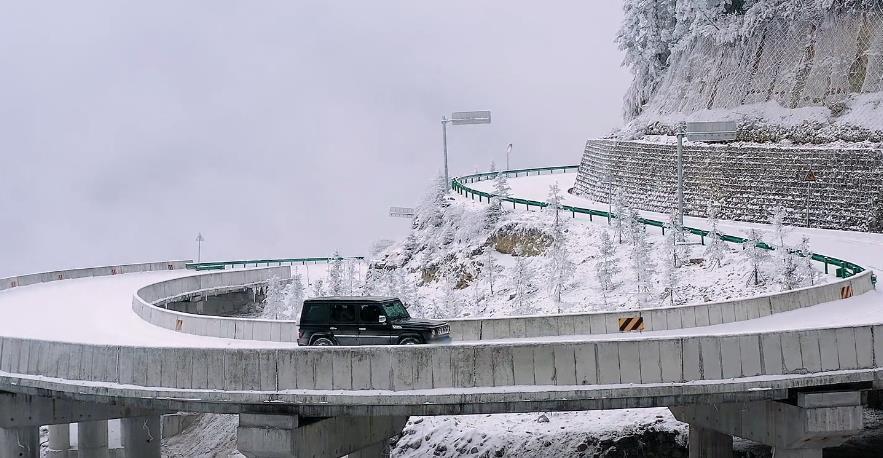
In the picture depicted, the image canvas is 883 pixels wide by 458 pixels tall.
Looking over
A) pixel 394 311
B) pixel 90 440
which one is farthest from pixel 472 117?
pixel 394 311

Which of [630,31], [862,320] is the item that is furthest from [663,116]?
[862,320]

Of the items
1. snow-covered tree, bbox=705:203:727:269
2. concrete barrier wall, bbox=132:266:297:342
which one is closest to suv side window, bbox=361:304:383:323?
concrete barrier wall, bbox=132:266:297:342

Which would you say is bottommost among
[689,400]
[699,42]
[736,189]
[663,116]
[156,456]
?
[156,456]

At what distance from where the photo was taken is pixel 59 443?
55031 mm

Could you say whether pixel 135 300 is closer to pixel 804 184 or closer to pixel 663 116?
pixel 804 184

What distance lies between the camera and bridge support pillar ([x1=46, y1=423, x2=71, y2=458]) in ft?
180

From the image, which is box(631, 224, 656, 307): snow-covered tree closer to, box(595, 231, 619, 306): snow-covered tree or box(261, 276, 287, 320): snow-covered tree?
box(595, 231, 619, 306): snow-covered tree

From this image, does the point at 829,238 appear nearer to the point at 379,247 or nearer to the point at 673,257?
the point at 673,257

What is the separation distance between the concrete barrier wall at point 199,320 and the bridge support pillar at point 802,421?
11.9 m

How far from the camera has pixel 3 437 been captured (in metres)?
31.0

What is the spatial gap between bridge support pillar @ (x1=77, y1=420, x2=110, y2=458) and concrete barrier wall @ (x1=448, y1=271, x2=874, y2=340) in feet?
74.5

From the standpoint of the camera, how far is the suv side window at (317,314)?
2761 cm

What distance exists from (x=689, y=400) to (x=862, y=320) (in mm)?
9685

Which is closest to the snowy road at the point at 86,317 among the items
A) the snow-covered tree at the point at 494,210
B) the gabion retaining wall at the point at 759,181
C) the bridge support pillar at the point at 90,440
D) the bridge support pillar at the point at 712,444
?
the bridge support pillar at the point at 90,440
